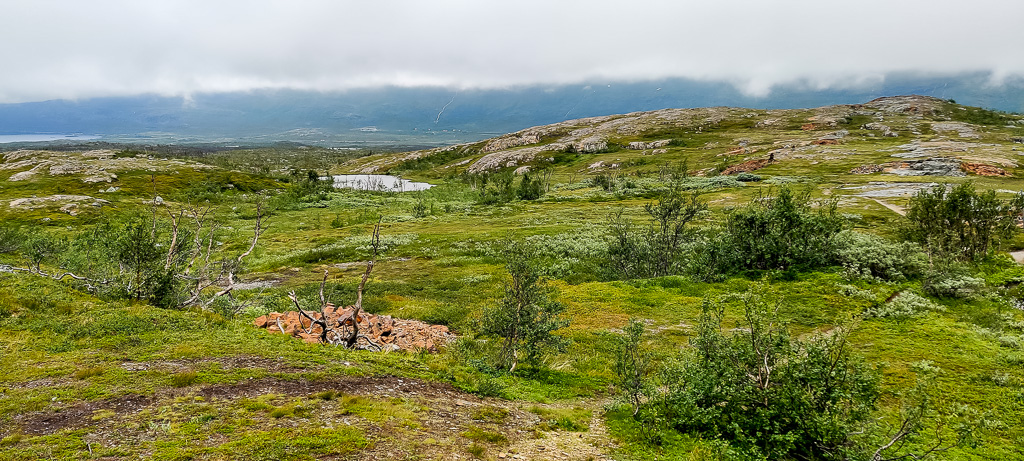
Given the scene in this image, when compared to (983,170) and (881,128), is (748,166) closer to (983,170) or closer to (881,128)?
(983,170)

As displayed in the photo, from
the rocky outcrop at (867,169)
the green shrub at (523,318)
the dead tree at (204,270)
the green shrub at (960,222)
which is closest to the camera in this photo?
the green shrub at (523,318)

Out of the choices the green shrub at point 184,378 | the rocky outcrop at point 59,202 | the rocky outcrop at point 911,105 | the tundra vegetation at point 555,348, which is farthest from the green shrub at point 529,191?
the rocky outcrop at point 911,105

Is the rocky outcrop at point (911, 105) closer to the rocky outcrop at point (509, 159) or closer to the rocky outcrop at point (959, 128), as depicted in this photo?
A: the rocky outcrop at point (959, 128)

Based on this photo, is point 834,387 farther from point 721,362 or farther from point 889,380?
point 889,380

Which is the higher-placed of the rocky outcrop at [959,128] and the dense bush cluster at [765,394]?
the rocky outcrop at [959,128]

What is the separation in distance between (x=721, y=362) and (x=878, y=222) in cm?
3726

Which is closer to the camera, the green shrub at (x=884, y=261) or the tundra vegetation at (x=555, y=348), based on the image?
the tundra vegetation at (x=555, y=348)

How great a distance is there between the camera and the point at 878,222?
36.6 m

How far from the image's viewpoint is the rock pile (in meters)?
17.3

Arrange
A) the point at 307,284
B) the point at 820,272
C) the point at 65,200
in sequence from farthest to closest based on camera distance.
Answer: the point at 65,200
the point at 307,284
the point at 820,272

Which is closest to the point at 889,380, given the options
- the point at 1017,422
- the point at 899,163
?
the point at 1017,422

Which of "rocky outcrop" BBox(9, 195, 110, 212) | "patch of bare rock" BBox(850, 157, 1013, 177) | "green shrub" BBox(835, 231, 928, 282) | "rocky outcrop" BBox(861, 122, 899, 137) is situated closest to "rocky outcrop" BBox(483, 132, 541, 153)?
"rocky outcrop" BBox(861, 122, 899, 137)

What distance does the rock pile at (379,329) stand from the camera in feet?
56.7

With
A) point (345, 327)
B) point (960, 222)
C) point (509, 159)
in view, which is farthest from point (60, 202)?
point (509, 159)
